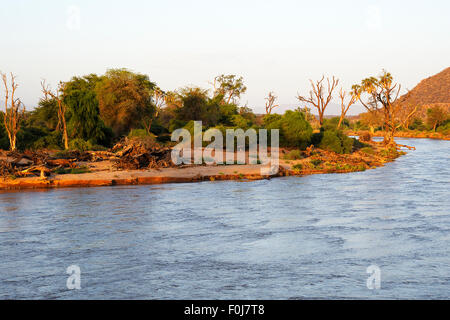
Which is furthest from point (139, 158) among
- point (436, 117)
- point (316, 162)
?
point (436, 117)

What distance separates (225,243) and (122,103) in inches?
1450

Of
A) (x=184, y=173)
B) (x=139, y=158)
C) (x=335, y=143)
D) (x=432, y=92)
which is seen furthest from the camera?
(x=432, y=92)

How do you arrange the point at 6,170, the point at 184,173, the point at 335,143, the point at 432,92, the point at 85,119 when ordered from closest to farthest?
the point at 6,170 → the point at 184,173 → the point at 85,119 → the point at 335,143 → the point at 432,92

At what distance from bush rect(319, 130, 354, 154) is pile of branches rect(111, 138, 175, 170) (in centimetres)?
1796

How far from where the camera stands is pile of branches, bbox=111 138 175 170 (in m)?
31.5

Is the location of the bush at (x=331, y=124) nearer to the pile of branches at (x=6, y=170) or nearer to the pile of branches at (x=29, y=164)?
the pile of branches at (x=29, y=164)

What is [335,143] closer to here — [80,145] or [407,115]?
[80,145]

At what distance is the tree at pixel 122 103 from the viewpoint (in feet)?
166

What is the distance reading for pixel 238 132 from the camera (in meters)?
44.8

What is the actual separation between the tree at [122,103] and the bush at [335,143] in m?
18.2

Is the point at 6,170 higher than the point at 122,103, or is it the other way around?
the point at 122,103

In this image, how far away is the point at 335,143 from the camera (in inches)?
1812
